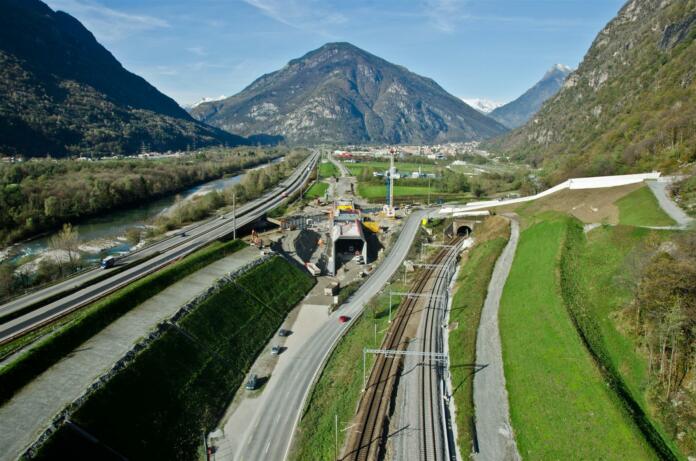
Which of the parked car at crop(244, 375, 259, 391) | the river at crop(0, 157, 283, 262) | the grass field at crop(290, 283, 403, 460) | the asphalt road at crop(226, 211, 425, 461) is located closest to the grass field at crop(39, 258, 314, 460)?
the parked car at crop(244, 375, 259, 391)

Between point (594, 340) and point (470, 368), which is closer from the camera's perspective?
point (594, 340)

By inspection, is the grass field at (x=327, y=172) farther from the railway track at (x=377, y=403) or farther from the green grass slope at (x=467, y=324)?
the railway track at (x=377, y=403)

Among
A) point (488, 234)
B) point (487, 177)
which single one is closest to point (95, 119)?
point (487, 177)

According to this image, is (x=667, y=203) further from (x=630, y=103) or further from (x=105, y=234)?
(x=630, y=103)

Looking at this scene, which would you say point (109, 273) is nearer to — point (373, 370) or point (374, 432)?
point (373, 370)

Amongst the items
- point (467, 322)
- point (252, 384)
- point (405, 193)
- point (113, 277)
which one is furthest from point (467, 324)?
point (405, 193)

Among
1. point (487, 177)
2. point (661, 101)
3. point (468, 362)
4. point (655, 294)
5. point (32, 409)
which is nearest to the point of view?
point (32, 409)
